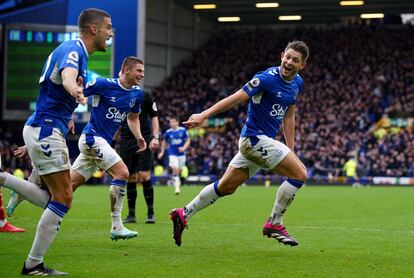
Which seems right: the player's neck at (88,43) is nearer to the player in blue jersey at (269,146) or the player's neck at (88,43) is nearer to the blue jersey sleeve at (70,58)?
the blue jersey sleeve at (70,58)

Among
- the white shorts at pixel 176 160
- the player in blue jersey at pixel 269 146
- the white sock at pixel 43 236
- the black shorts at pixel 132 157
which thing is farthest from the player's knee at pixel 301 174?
the white shorts at pixel 176 160

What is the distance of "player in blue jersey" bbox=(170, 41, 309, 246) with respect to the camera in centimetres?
A: 1041

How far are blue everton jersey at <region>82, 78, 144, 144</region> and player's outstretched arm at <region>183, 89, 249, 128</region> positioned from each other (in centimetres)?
201

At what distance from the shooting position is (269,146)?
1045 centimetres

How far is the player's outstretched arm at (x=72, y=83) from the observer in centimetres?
728

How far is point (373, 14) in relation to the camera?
163 feet

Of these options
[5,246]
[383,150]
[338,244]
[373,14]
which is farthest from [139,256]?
[373,14]

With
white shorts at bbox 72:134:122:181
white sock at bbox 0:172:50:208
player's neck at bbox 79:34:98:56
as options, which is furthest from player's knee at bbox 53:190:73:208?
white shorts at bbox 72:134:122:181

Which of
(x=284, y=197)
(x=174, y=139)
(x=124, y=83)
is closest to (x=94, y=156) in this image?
(x=124, y=83)

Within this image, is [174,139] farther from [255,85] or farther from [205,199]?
[255,85]

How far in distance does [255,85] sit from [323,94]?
119 feet

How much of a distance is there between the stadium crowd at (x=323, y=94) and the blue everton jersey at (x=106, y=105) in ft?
88.9

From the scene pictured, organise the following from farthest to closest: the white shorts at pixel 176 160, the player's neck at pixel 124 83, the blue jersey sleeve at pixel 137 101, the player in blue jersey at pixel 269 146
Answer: the white shorts at pixel 176 160, the blue jersey sleeve at pixel 137 101, the player's neck at pixel 124 83, the player in blue jersey at pixel 269 146

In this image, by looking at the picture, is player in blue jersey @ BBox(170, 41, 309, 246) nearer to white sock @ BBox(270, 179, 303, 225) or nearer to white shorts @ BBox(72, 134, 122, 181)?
white sock @ BBox(270, 179, 303, 225)
